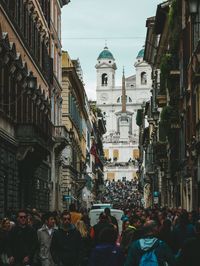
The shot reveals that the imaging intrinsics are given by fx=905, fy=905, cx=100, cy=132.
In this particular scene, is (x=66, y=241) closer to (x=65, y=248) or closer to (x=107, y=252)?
(x=65, y=248)

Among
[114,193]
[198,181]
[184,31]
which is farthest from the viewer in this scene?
[114,193]

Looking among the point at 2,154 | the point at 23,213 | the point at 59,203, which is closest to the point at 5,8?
the point at 2,154

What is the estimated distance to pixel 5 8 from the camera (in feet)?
95.2

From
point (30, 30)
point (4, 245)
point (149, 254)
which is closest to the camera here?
point (149, 254)

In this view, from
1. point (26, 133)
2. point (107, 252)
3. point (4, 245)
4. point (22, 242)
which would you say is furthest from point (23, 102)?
point (107, 252)

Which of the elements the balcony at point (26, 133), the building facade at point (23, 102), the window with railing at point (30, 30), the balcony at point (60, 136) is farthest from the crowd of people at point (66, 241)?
the balcony at point (60, 136)

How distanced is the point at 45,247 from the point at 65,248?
1349 millimetres

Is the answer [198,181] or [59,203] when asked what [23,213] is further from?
[59,203]

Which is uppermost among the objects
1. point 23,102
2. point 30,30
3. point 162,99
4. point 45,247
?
point 30,30

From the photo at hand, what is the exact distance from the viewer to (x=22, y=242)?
14.9m

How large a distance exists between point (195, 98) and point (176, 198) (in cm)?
1387

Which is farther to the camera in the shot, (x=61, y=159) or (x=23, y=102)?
(x=61, y=159)

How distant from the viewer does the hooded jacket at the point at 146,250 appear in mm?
10055

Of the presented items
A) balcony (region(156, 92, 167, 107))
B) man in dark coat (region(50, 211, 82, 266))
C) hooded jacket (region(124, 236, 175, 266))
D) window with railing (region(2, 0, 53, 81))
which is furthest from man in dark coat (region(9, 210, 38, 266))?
balcony (region(156, 92, 167, 107))
